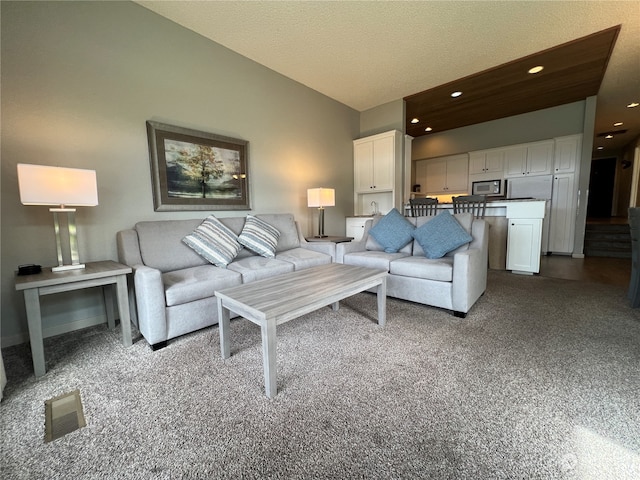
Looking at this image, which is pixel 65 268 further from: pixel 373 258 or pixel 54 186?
pixel 373 258

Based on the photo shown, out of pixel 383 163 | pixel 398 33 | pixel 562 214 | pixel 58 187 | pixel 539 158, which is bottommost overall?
pixel 562 214

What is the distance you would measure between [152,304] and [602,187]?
13.7m

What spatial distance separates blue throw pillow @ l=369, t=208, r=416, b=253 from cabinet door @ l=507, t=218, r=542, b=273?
1716 mm

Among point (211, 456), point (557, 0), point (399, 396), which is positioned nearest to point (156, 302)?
point (211, 456)

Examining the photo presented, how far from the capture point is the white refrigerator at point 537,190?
491 centimetres

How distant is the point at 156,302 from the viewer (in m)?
1.74

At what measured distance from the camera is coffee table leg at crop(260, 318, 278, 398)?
4.17ft

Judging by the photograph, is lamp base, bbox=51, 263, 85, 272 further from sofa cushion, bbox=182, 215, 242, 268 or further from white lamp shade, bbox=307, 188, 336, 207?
white lamp shade, bbox=307, 188, 336, 207

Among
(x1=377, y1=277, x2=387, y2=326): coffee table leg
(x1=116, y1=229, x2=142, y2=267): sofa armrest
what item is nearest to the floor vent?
(x1=116, y1=229, x2=142, y2=267): sofa armrest

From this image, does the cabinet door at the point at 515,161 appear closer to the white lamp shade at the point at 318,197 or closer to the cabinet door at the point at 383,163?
the cabinet door at the point at 383,163

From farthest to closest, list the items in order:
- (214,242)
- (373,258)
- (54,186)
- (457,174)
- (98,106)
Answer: (457,174), (373,258), (214,242), (98,106), (54,186)

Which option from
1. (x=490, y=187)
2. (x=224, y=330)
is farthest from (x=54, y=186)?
(x=490, y=187)

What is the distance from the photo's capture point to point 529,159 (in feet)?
16.6

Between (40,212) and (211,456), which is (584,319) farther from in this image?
(40,212)
